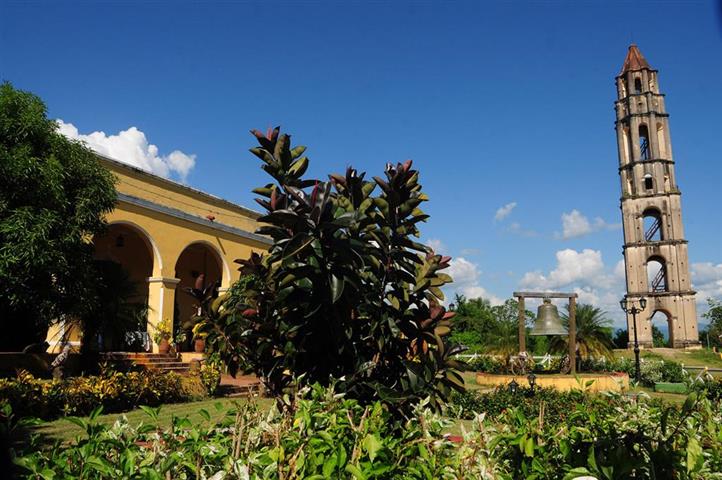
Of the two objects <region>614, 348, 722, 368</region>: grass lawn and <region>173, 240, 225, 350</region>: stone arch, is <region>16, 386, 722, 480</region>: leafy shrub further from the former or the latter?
<region>614, 348, 722, 368</region>: grass lawn

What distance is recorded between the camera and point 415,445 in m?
2.09

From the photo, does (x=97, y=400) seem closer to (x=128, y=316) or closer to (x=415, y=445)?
(x=128, y=316)

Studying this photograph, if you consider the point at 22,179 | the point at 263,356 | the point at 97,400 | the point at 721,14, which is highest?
the point at 22,179

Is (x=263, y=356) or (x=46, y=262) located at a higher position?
(x=46, y=262)

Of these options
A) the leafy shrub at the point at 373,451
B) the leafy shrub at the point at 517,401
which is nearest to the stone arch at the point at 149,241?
the leafy shrub at the point at 517,401

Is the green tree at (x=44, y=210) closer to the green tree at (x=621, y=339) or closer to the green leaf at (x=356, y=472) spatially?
the green leaf at (x=356, y=472)

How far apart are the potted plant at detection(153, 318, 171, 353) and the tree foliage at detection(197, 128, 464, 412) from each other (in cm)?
1518

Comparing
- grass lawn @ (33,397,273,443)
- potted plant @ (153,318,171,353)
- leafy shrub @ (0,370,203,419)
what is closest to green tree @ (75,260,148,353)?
potted plant @ (153,318,171,353)

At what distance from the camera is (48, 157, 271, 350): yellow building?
17500mm

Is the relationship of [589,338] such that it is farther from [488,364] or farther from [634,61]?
[634,61]

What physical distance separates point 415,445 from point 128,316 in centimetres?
1481

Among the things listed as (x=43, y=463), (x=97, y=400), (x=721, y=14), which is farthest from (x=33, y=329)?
(x=721, y=14)

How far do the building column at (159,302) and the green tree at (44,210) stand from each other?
5.09 m

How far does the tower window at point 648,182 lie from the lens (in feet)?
156
